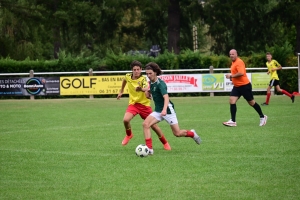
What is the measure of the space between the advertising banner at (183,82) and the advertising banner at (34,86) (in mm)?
5551

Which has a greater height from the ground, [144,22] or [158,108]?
[144,22]

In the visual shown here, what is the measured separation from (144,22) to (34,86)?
60.4 feet

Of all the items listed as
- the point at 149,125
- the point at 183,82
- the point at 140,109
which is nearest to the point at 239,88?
the point at 140,109

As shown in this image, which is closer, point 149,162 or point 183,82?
point 149,162

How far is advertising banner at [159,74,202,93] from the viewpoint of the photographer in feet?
108

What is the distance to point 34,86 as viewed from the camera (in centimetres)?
3391

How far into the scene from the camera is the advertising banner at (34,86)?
111 feet

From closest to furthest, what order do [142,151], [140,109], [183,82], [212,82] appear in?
1. [142,151]
2. [140,109]
3. [212,82]
4. [183,82]

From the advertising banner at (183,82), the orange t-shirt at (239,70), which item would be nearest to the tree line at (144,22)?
the advertising banner at (183,82)

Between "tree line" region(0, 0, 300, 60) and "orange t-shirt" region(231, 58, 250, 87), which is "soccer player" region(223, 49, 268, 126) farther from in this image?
"tree line" region(0, 0, 300, 60)

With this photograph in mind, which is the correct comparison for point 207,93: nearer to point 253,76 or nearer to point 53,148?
point 253,76

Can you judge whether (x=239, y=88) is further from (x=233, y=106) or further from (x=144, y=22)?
(x=144, y=22)

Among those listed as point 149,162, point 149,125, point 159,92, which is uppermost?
point 159,92

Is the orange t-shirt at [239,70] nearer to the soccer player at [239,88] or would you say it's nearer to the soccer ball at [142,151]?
the soccer player at [239,88]
